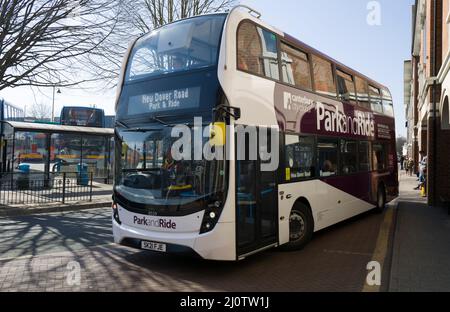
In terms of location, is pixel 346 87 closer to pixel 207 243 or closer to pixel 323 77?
pixel 323 77

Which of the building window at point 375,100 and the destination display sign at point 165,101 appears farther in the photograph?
the building window at point 375,100

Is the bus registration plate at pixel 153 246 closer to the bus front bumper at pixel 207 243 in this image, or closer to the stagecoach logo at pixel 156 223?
the bus front bumper at pixel 207 243

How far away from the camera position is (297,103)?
7402mm

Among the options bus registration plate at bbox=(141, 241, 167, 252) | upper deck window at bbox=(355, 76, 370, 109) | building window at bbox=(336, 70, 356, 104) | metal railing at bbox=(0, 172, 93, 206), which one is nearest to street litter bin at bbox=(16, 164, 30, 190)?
metal railing at bbox=(0, 172, 93, 206)

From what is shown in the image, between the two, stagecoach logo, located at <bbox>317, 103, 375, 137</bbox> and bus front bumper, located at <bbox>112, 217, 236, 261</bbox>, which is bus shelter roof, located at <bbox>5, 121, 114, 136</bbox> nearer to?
stagecoach logo, located at <bbox>317, 103, 375, 137</bbox>

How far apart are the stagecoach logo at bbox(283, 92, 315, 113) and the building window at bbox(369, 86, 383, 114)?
15.0ft

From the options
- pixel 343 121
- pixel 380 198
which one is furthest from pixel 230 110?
pixel 380 198

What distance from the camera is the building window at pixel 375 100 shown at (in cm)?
1175

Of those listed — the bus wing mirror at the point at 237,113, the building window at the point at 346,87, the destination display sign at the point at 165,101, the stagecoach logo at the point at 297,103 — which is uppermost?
the building window at the point at 346,87

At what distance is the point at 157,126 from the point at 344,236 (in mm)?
5296

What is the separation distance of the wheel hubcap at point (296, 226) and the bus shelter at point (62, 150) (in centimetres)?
1267

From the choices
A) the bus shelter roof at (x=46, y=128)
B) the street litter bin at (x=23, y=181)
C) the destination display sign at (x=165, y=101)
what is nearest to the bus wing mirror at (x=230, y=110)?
the destination display sign at (x=165, y=101)

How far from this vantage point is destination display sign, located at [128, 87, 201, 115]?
5.82 m
